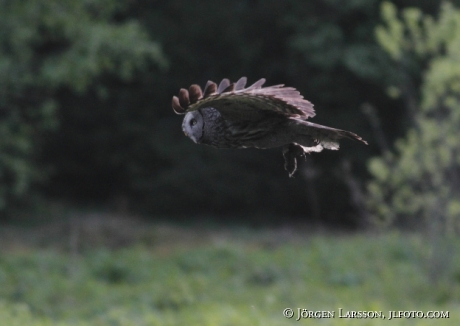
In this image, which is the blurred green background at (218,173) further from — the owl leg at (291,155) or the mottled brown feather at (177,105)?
the mottled brown feather at (177,105)

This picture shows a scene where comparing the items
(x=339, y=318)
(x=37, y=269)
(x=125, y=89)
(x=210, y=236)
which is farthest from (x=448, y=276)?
(x=125, y=89)

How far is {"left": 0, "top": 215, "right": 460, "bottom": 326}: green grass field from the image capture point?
8.15m

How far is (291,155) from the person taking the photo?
3180mm

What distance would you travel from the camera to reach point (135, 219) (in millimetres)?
19078

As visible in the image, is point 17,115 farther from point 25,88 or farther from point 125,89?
point 125,89

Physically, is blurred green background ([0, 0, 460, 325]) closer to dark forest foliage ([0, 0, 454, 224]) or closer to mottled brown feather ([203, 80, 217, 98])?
dark forest foliage ([0, 0, 454, 224])

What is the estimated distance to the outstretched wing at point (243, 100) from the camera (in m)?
2.76

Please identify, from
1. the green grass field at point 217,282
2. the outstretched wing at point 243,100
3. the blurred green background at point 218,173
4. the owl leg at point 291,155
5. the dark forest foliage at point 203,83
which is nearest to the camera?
the outstretched wing at point 243,100

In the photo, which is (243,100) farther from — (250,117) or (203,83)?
(203,83)

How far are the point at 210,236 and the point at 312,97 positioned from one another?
450cm

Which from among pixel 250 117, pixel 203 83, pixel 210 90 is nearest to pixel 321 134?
pixel 250 117

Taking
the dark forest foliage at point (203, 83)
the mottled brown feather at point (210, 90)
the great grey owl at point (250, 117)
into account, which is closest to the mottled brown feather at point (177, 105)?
the great grey owl at point (250, 117)

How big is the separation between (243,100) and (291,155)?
471 millimetres

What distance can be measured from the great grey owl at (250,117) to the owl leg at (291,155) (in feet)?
0.27
